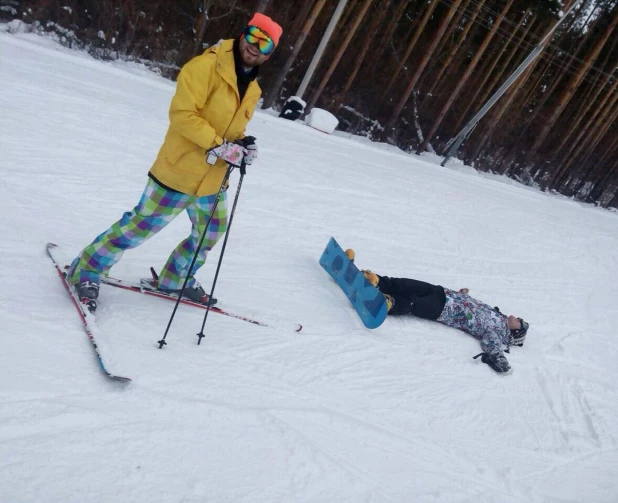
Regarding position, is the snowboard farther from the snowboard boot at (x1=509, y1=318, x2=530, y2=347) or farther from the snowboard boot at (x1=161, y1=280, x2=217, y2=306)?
the snowboard boot at (x1=509, y1=318, x2=530, y2=347)

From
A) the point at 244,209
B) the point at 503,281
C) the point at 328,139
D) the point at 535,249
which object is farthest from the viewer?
the point at 328,139

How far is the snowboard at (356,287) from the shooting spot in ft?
13.1

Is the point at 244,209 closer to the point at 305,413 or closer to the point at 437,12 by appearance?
the point at 305,413

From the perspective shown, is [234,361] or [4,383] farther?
[234,361]

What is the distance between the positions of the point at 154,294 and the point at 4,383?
1179 mm

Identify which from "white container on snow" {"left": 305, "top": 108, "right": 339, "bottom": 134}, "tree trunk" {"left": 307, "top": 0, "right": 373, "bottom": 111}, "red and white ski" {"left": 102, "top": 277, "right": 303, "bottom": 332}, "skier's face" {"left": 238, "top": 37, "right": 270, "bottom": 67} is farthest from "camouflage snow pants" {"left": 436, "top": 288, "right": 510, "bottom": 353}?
"tree trunk" {"left": 307, "top": 0, "right": 373, "bottom": 111}

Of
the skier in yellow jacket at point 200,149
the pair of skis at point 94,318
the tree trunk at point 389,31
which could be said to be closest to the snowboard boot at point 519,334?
the pair of skis at point 94,318

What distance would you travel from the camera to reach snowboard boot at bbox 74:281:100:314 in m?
2.74

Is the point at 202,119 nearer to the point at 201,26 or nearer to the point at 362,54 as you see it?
the point at 201,26

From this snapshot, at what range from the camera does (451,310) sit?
15.1 feet

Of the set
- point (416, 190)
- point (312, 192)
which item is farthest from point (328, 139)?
point (312, 192)

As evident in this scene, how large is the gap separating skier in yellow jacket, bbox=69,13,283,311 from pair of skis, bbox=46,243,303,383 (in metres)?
0.08

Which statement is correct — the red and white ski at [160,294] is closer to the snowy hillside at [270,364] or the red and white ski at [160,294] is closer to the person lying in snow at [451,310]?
the snowy hillside at [270,364]

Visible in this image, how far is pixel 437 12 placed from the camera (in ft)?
65.0
